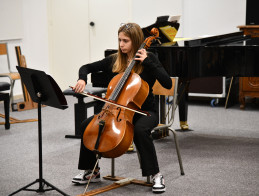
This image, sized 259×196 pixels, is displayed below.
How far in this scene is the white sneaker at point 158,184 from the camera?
8.56ft

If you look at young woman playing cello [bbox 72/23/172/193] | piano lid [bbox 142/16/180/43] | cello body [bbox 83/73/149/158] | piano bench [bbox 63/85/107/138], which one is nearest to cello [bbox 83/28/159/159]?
cello body [bbox 83/73/149/158]

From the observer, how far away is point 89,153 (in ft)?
8.87

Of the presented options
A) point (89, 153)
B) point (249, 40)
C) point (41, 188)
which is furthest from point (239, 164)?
point (249, 40)

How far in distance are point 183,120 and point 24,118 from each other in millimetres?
1918

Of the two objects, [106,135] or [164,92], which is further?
[164,92]

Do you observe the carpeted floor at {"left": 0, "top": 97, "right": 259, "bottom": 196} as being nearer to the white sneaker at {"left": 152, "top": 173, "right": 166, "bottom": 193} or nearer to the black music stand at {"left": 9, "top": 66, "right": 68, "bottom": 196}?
the white sneaker at {"left": 152, "top": 173, "right": 166, "bottom": 193}

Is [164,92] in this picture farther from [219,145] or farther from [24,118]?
[24,118]

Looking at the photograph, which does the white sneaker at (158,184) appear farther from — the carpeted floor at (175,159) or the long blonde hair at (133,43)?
the long blonde hair at (133,43)

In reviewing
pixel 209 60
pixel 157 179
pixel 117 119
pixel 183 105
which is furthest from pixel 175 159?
pixel 117 119

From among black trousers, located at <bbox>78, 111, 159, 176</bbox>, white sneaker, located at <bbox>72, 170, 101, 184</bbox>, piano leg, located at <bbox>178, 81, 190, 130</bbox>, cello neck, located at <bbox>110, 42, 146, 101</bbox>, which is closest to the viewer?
cello neck, located at <bbox>110, 42, 146, 101</bbox>

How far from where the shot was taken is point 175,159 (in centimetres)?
338

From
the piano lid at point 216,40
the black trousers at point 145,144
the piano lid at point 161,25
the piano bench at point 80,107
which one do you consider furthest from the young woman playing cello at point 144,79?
the piano lid at point 216,40

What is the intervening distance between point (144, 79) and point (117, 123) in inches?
18.9

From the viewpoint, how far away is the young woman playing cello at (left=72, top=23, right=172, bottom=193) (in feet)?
8.42
